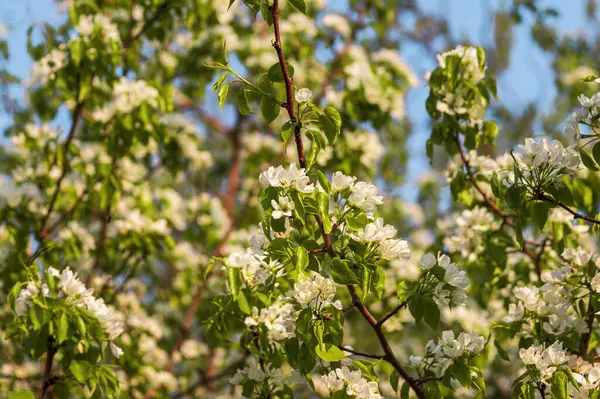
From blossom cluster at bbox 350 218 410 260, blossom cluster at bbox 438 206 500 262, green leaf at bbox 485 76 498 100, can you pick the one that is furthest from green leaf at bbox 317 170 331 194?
blossom cluster at bbox 438 206 500 262

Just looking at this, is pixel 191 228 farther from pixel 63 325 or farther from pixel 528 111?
pixel 528 111

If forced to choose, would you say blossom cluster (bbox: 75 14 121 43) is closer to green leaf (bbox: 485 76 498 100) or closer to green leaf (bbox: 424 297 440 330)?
green leaf (bbox: 485 76 498 100)

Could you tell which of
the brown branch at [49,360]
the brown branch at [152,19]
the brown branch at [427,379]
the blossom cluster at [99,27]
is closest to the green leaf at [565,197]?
the brown branch at [427,379]

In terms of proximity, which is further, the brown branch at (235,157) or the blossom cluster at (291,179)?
the brown branch at (235,157)

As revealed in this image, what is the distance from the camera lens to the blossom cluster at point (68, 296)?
1803mm

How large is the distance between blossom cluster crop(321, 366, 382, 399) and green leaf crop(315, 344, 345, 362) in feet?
0.19

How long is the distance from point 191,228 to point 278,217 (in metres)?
3.41

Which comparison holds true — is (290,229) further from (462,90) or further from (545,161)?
(462,90)

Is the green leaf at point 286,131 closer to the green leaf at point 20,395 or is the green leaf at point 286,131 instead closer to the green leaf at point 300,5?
the green leaf at point 300,5

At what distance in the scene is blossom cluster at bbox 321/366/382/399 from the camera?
164 centimetres

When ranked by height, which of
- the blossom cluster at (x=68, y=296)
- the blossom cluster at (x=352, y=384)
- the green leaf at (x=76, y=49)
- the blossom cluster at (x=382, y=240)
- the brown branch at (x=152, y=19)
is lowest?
the blossom cluster at (x=352, y=384)

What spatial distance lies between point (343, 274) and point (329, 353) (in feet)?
0.73

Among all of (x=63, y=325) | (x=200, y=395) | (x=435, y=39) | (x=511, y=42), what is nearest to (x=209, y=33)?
(x=200, y=395)

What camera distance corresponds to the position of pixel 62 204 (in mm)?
3627
